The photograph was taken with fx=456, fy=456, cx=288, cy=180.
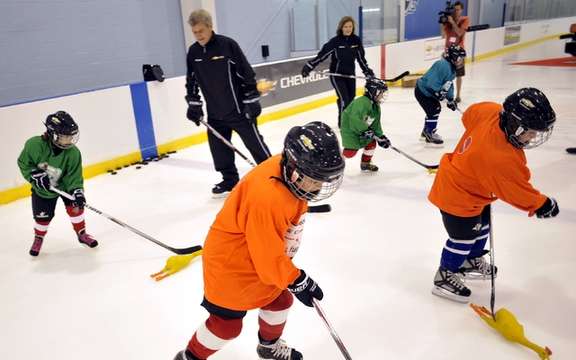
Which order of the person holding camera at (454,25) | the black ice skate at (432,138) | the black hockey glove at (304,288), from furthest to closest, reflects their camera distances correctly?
the person holding camera at (454,25) < the black ice skate at (432,138) < the black hockey glove at (304,288)

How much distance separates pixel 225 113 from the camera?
3.29 metres

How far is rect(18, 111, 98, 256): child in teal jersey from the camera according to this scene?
7.82 ft

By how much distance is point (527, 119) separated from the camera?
164cm

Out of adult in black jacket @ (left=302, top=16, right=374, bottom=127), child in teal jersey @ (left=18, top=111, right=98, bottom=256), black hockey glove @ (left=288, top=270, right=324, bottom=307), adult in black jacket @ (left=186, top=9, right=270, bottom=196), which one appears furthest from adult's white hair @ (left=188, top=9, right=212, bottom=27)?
black hockey glove @ (left=288, top=270, right=324, bottom=307)

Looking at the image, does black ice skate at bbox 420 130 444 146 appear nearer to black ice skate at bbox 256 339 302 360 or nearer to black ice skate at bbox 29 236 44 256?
black ice skate at bbox 256 339 302 360

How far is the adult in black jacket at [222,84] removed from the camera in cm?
315

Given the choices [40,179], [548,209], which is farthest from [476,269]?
[40,179]

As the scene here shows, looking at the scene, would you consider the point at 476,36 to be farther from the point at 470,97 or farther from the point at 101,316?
the point at 101,316

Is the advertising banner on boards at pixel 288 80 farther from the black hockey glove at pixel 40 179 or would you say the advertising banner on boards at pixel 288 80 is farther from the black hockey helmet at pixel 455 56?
the black hockey glove at pixel 40 179

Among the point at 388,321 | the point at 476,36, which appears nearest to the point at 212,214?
the point at 388,321

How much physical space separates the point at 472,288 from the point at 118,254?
194 centimetres

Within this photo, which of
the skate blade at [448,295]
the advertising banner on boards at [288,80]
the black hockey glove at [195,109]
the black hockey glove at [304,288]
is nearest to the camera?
the black hockey glove at [304,288]

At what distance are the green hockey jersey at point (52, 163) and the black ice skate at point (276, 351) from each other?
1.53m

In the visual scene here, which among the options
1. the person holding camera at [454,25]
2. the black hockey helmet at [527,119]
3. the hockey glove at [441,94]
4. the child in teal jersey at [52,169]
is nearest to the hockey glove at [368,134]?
the hockey glove at [441,94]
